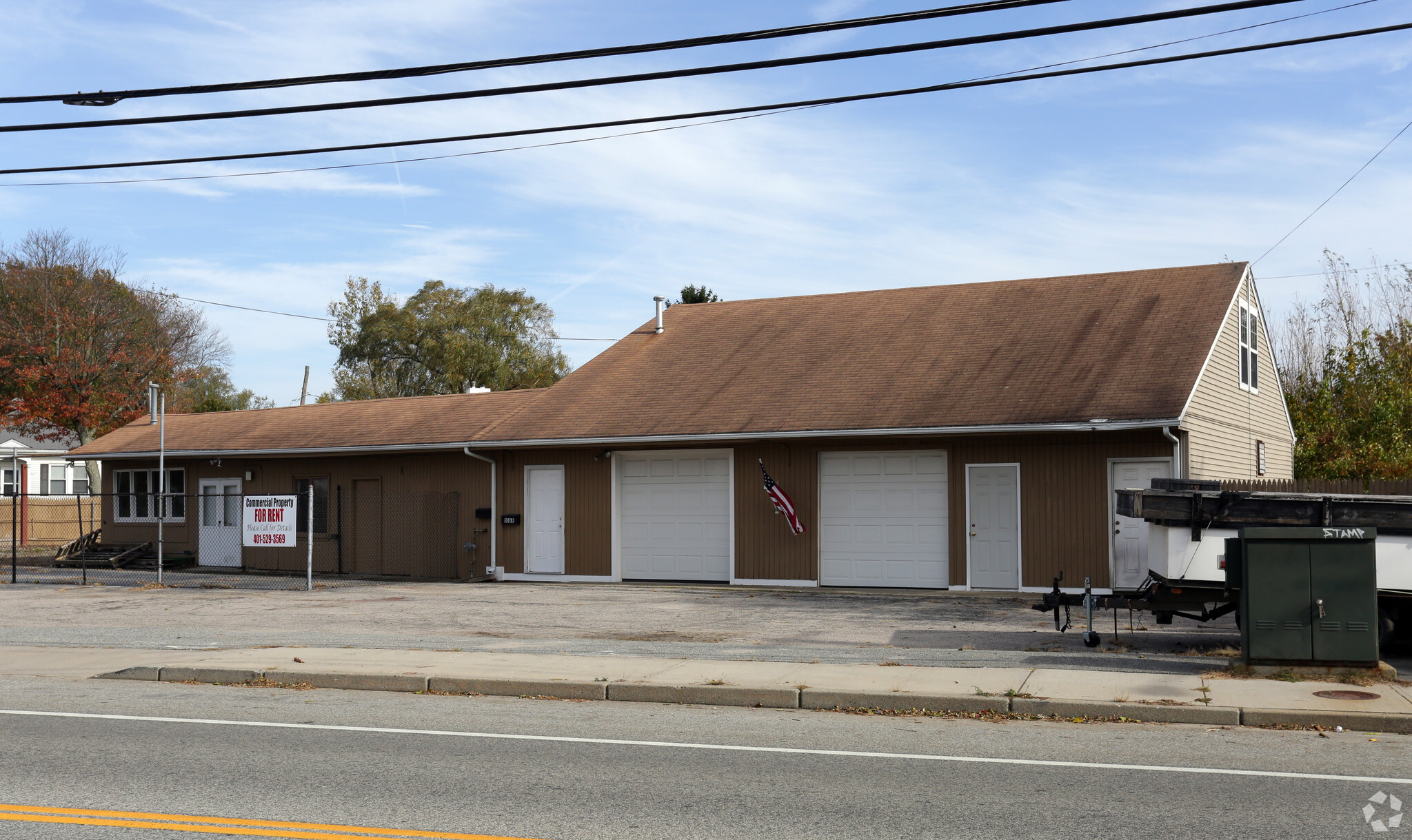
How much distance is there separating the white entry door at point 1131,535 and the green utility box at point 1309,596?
327 inches

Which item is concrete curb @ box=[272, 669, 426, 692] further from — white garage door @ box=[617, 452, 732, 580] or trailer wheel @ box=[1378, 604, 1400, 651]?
white garage door @ box=[617, 452, 732, 580]

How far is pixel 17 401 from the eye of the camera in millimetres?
43219

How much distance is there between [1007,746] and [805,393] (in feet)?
46.6

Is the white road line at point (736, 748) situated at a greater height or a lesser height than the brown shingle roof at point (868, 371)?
lesser

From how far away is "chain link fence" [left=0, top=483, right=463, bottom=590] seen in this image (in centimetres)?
2488

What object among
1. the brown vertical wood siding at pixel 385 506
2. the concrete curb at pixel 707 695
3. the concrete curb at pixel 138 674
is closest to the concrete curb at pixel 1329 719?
the concrete curb at pixel 707 695

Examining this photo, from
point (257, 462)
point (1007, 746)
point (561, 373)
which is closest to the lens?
point (1007, 746)

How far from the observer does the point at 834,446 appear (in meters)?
21.3

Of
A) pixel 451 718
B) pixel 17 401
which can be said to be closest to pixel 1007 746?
pixel 451 718

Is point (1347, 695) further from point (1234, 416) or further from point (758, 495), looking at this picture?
point (1234, 416)

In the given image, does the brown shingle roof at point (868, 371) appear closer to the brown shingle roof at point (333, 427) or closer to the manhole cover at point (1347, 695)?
the brown shingle roof at point (333, 427)

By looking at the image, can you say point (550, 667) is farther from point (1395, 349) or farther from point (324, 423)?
point (1395, 349)

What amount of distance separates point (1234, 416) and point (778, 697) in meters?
15.6

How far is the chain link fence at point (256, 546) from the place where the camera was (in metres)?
24.9
